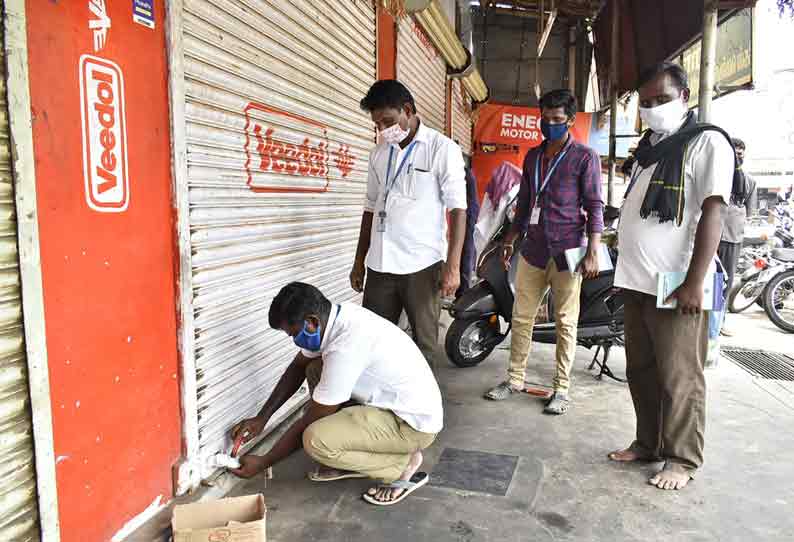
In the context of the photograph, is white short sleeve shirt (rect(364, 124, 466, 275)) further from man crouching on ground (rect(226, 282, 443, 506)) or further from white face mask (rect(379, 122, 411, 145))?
man crouching on ground (rect(226, 282, 443, 506))

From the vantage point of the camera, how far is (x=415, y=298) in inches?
116

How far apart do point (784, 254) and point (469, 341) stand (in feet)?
14.3

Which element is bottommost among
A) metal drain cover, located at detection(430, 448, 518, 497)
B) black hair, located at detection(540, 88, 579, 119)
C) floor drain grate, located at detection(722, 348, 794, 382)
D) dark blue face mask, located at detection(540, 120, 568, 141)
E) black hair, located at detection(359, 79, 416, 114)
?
floor drain grate, located at detection(722, 348, 794, 382)

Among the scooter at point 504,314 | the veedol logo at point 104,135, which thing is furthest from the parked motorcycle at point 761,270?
the veedol logo at point 104,135

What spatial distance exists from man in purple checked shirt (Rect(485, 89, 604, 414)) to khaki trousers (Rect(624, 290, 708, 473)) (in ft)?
2.21

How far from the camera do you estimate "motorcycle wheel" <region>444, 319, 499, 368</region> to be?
428 centimetres

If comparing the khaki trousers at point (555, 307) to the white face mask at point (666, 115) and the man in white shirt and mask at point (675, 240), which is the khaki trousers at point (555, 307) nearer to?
the man in white shirt and mask at point (675, 240)

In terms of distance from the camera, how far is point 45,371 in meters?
1.60

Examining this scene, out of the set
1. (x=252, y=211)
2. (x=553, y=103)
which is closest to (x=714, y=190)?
(x=553, y=103)

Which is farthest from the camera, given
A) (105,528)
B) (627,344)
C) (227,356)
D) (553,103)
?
(553,103)

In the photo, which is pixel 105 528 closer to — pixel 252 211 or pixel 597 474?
pixel 252 211

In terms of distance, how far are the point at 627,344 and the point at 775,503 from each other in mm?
846

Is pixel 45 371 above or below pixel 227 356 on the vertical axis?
above

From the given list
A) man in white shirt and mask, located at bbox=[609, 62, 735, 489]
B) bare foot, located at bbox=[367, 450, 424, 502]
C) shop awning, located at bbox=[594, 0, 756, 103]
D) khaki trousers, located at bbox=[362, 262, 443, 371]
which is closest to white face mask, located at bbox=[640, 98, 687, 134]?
man in white shirt and mask, located at bbox=[609, 62, 735, 489]
